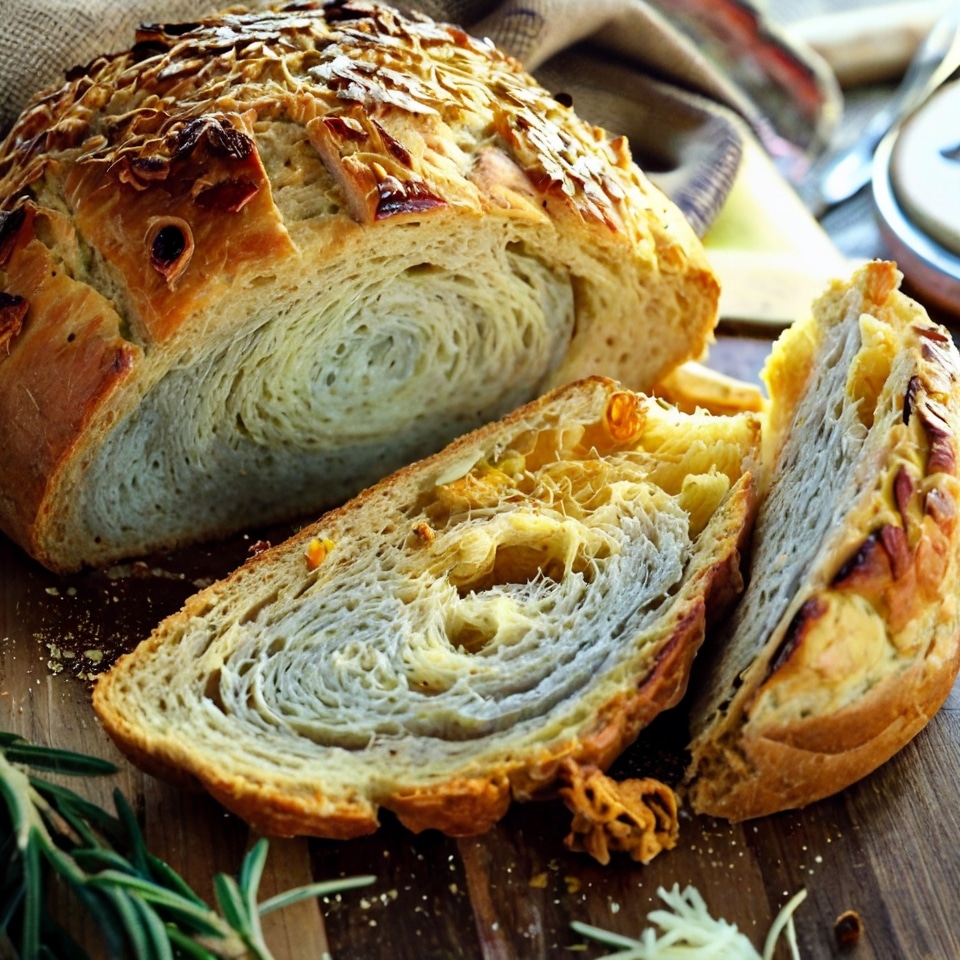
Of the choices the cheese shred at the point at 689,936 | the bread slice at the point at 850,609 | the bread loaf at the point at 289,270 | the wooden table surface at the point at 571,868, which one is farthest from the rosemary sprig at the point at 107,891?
the bread loaf at the point at 289,270

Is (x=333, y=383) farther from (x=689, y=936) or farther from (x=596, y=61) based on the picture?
(x=596, y=61)

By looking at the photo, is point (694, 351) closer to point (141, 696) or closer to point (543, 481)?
point (543, 481)

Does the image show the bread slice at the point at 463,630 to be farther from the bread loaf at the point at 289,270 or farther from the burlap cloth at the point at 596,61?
the burlap cloth at the point at 596,61

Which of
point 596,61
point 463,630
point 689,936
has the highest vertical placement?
point 596,61

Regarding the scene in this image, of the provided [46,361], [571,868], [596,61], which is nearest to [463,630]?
[571,868]

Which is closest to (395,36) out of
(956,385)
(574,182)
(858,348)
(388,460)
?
(574,182)

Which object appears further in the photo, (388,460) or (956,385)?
(388,460)

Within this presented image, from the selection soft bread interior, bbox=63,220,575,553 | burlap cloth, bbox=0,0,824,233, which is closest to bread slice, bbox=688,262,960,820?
soft bread interior, bbox=63,220,575,553
